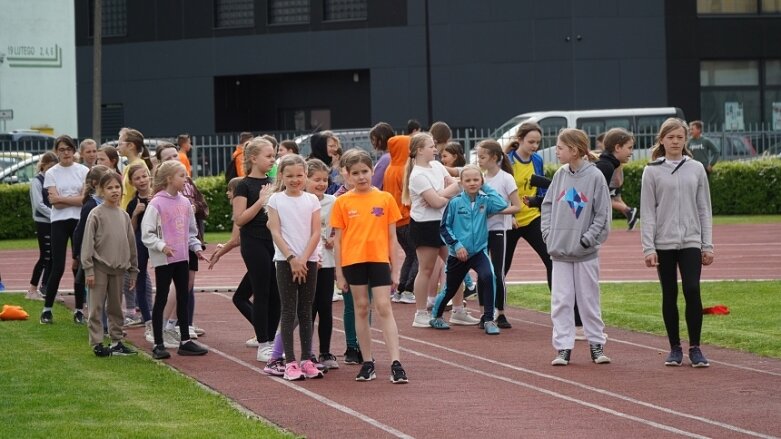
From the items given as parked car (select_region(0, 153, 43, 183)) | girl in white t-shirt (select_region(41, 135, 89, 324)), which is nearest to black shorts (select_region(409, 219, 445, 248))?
girl in white t-shirt (select_region(41, 135, 89, 324))

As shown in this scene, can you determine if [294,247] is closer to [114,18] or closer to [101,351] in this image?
[101,351]

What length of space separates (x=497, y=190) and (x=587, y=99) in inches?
1429

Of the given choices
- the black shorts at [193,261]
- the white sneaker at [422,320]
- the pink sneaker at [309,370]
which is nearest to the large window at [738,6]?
the white sneaker at [422,320]

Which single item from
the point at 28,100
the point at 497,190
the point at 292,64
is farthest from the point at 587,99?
the point at 497,190

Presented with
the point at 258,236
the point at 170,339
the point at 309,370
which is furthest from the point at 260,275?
the point at 170,339

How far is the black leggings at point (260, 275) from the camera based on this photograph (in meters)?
11.7

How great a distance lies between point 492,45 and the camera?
49469 millimetres

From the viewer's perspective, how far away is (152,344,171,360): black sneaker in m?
12.0

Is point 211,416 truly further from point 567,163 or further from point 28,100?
point 28,100

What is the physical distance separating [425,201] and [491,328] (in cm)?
145

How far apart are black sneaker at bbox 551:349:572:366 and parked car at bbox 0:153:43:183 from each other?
22.2m

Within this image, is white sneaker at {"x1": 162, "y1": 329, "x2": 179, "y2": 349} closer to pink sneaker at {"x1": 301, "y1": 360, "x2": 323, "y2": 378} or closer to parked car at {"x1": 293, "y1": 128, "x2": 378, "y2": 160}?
pink sneaker at {"x1": 301, "y1": 360, "x2": 323, "y2": 378}

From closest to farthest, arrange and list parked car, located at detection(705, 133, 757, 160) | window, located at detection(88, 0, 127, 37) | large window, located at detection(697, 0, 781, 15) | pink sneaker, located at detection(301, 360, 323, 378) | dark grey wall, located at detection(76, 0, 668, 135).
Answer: pink sneaker, located at detection(301, 360, 323, 378) < parked car, located at detection(705, 133, 757, 160) < dark grey wall, located at detection(76, 0, 668, 135) < large window, located at detection(697, 0, 781, 15) < window, located at detection(88, 0, 127, 37)

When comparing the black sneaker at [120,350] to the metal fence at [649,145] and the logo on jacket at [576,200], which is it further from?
the metal fence at [649,145]
